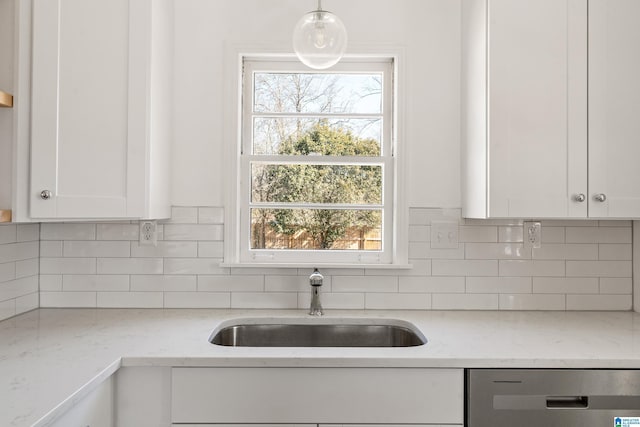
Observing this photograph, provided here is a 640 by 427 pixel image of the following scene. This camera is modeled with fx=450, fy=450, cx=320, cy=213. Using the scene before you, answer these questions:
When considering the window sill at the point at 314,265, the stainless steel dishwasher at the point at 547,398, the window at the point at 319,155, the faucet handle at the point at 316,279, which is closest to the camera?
the stainless steel dishwasher at the point at 547,398

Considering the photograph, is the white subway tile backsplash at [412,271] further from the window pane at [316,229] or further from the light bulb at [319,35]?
the light bulb at [319,35]

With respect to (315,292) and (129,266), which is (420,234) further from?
(129,266)

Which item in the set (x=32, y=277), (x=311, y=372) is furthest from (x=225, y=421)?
(x=32, y=277)

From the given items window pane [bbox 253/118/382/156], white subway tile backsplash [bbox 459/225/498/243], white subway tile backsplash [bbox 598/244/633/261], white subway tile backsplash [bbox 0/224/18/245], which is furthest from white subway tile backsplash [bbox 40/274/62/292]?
white subway tile backsplash [bbox 598/244/633/261]

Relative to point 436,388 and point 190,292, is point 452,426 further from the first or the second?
point 190,292

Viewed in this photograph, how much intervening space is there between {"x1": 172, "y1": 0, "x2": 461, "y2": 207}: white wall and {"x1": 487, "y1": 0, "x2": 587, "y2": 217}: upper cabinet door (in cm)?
34

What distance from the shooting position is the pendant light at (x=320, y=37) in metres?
1.62

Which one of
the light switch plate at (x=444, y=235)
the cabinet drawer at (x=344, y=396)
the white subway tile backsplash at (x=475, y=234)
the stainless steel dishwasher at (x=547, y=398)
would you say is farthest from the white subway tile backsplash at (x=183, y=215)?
the stainless steel dishwasher at (x=547, y=398)

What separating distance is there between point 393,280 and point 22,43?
175cm

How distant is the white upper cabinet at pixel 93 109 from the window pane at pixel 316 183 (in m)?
0.57

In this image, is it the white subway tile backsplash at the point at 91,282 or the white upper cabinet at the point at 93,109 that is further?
the white subway tile backsplash at the point at 91,282

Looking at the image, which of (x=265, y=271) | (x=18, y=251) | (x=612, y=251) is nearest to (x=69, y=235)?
(x=18, y=251)

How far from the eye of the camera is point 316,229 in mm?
2227

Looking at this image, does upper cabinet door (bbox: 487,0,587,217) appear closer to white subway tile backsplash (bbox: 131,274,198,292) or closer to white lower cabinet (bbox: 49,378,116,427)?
white subway tile backsplash (bbox: 131,274,198,292)
